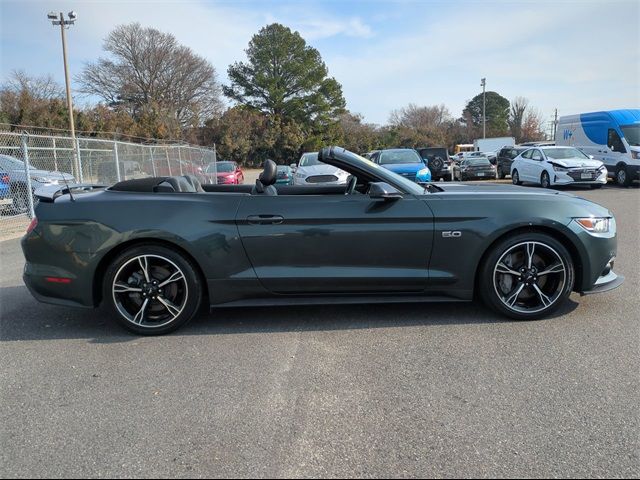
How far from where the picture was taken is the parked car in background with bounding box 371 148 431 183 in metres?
13.8

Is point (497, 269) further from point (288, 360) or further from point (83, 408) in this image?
point (83, 408)

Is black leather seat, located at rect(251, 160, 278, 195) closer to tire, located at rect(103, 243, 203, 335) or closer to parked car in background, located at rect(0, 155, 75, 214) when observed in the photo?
tire, located at rect(103, 243, 203, 335)

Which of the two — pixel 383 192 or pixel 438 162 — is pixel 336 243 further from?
pixel 438 162

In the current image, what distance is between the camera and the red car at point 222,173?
71.5 ft

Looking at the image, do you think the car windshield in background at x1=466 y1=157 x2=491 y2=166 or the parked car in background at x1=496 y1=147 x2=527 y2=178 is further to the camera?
the car windshield in background at x1=466 y1=157 x2=491 y2=166

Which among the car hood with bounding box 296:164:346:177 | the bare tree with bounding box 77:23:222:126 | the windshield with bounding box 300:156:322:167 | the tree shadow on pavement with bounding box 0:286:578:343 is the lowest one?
the tree shadow on pavement with bounding box 0:286:578:343

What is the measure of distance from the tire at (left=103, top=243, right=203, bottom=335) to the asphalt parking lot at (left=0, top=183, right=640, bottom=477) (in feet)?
0.49

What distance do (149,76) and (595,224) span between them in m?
50.8

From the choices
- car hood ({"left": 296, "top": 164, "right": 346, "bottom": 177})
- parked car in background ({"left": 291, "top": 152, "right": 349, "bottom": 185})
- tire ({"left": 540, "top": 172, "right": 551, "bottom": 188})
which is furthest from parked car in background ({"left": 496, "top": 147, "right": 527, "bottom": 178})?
car hood ({"left": 296, "top": 164, "right": 346, "bottom": 177})

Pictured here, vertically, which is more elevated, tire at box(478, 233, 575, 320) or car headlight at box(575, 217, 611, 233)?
car headlight at box(575, 217, 611, 233)

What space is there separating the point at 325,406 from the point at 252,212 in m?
1.73

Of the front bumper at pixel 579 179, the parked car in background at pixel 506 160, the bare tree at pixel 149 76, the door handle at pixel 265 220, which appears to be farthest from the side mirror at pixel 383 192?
the bare tree at pixel 149 76

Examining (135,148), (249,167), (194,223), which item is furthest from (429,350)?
(249,167)

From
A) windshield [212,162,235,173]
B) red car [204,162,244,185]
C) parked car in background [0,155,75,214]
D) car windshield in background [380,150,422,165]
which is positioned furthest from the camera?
windshield [212,162,235,173]
